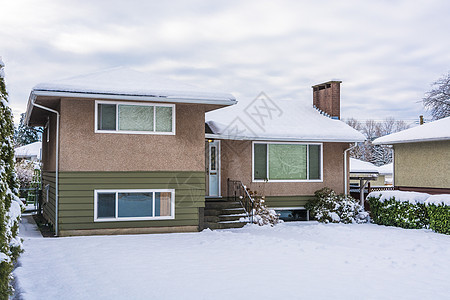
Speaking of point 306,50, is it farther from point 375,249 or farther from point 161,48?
point 375,249

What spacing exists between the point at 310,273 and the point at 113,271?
3573 millimetres

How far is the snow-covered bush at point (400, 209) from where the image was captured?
14427 millimetres

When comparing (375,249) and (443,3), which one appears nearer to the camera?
(375,249)

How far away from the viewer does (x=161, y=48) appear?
1964 cm

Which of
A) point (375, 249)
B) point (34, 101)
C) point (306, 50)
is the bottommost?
point (375, 249)

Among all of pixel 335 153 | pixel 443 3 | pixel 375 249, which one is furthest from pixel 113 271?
pixel 443 3

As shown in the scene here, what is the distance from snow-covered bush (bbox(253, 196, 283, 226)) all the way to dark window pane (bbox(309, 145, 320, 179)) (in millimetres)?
2785

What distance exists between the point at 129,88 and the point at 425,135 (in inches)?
474

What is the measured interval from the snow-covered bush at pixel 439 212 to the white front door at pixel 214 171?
22.9 ft

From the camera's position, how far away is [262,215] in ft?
48.3

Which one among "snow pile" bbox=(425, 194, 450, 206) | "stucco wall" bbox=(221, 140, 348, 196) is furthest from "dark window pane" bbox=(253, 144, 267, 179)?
"snow pile" bbox=(425, 194, 450, 206)

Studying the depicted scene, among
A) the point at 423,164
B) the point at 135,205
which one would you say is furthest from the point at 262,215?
the point at 423,164

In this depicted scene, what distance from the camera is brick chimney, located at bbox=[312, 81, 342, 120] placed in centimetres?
1916

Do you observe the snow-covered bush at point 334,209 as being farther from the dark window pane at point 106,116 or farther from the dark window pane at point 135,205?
the dark window pane at point 106,116
